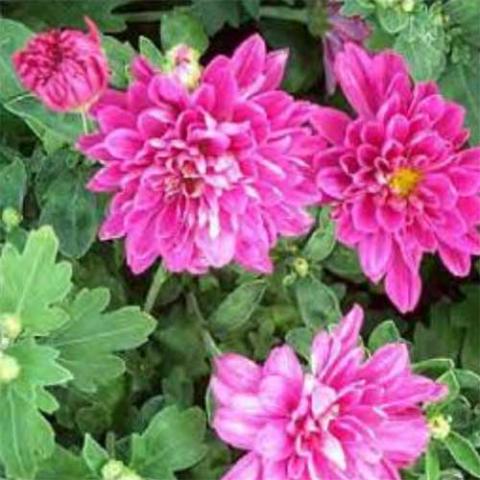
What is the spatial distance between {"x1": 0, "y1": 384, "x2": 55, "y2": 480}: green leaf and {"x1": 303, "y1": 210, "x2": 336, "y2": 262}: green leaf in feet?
0.96

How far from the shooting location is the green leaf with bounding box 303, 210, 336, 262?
1174 millimetres

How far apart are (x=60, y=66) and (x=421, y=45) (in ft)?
1.19

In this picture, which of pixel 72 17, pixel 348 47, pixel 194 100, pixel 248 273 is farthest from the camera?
pixel 72 17

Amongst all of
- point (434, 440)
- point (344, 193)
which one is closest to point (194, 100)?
point (344, 193)

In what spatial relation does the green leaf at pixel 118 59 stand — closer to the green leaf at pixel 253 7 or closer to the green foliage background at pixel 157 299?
the green foliage background at pixel 157 299

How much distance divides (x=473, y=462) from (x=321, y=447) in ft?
0.54

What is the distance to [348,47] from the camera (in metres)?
1.08

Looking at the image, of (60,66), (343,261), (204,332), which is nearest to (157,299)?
(204,332)

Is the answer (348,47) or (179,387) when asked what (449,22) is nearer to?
(348,47)

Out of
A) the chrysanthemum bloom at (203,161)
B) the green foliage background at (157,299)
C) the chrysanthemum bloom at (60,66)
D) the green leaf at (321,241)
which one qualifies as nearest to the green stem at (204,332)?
the green foliage background at (157,299)

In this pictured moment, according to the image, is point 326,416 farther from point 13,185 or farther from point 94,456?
point 13,185

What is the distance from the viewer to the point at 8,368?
984 millimetres

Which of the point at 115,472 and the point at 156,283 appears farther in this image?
the point at 156,283

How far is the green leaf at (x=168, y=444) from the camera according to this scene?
1.09m
